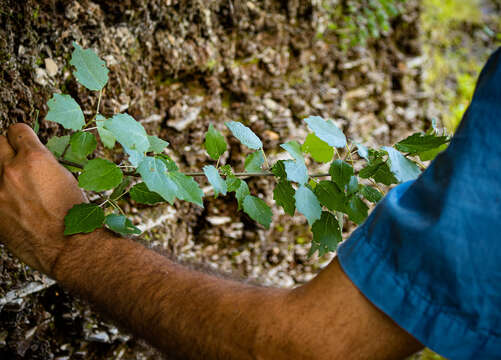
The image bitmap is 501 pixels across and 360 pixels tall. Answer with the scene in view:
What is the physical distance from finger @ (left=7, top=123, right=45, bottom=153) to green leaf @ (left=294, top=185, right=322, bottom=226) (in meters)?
0.58

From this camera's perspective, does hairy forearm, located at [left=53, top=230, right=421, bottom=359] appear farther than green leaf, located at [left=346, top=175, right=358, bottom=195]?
No

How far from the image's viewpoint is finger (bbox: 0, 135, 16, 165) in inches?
33.4

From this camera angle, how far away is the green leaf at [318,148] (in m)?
0.89

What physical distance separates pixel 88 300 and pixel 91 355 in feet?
2.41

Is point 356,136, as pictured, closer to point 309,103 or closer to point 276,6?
point 309,103

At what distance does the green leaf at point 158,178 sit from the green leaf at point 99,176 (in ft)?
0.28

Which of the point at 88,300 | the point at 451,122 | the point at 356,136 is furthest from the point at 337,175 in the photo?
the point at 451,122

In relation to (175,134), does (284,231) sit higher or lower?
lower

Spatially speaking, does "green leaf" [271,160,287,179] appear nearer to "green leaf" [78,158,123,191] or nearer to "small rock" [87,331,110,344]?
"green leaf" [78,158,123,191]

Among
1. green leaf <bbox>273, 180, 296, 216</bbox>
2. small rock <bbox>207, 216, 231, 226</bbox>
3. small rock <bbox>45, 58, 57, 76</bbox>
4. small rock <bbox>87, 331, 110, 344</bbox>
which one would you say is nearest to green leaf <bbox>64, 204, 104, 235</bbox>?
green leaf <bbox>273, 180, 296, 216</bbox>

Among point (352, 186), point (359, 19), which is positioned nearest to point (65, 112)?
→ point (352, 186)

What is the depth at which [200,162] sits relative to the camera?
178cm

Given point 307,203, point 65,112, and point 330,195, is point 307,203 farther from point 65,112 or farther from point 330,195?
point 65,112

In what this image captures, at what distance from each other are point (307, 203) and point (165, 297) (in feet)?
1.10
